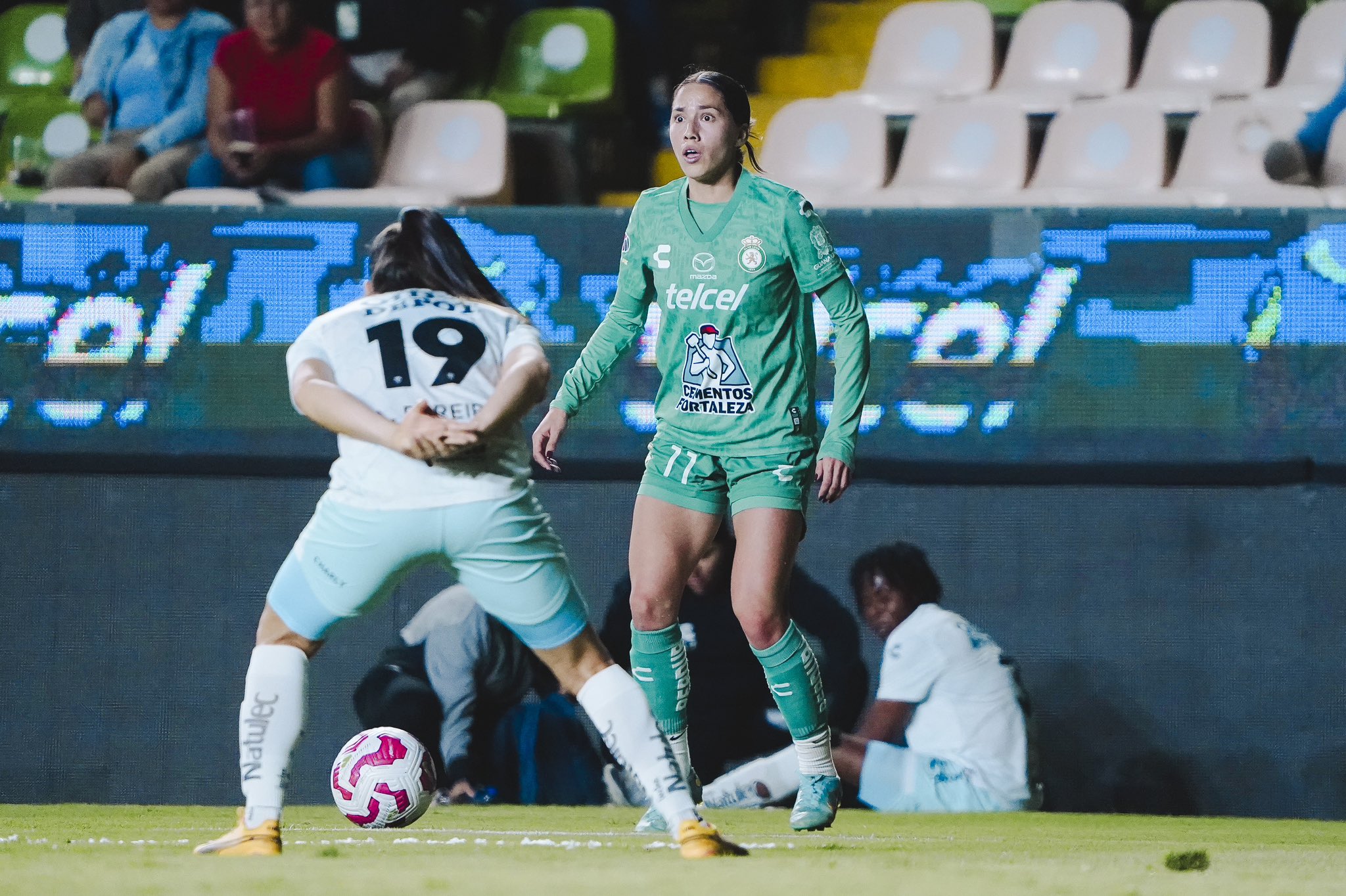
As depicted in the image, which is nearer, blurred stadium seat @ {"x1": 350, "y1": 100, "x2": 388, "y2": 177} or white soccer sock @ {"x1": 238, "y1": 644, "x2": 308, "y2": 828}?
white soccer sock @ {"x1": 238, "y1": 644, "x2": 308, "y2": 828}

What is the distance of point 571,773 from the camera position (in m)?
6.66

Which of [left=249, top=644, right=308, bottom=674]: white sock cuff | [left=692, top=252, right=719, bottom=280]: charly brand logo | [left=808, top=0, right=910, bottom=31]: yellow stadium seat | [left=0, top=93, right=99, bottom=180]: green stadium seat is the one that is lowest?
[left=249, top=644, right=308, bottom=674]: white sock cuff

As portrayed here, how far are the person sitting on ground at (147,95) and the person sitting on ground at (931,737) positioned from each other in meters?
4.22

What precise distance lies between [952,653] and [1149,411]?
120 cm

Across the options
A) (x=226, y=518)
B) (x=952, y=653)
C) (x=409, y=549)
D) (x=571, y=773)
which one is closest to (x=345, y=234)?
(x=226, y=518)

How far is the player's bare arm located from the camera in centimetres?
370

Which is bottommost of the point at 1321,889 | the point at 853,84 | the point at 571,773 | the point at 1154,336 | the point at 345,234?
the point at 571,773

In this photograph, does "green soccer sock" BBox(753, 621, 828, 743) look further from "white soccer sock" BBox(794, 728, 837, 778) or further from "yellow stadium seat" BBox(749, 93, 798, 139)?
"yellow stadium seat" BBox(749, 93, 798, 139)

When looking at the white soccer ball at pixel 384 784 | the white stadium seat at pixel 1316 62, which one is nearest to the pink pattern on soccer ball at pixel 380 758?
the white soccer ball at pixel 384 784

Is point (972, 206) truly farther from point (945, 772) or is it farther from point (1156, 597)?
point (945, 772)

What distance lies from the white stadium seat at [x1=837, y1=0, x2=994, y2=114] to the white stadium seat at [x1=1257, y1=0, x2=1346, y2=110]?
1552 mm

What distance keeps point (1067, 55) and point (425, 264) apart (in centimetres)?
621

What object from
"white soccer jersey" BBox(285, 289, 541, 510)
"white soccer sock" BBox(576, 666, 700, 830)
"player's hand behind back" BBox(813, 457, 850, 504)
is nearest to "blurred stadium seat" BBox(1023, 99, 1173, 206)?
"player's hand behind back" BBox(813, 457, 850, 504)

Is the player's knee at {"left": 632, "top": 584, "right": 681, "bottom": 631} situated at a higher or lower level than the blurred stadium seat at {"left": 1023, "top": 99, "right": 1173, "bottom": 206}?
lower
